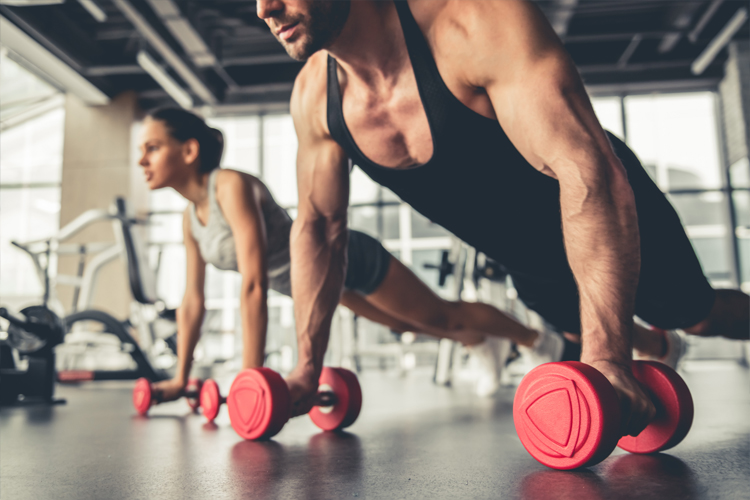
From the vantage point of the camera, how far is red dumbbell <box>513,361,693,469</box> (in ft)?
2.14

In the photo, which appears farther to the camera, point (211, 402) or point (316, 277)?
point (211, 402)

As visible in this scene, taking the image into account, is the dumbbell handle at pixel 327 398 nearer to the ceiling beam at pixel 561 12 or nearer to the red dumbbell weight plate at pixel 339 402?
the red dumbbell weight plate at pixel 339 402

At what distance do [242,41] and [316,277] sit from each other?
5.74m

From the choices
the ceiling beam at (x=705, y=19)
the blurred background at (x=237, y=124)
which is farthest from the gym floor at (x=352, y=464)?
the ceiling beam at (x=705, y=19)

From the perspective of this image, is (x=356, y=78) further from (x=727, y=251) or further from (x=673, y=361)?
(x=727, y=251)

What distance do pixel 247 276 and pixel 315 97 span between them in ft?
1.77

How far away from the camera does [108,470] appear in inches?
33.3

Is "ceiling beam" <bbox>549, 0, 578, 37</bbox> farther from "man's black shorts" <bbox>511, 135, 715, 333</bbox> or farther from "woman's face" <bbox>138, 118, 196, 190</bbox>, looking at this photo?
"man's black shorts" <bbox>511, 135, 715, 333</bbox>

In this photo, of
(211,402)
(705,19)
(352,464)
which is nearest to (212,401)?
(211,402)

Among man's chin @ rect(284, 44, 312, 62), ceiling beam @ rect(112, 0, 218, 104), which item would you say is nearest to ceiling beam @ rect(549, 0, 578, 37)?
ceiling beam @ rect(112, 0, 218, 104)

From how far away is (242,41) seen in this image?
6312mm

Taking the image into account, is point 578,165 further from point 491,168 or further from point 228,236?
point 228,236

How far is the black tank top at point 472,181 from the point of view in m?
0.96

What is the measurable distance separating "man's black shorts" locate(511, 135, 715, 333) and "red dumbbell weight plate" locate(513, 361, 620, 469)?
52 centimetres
